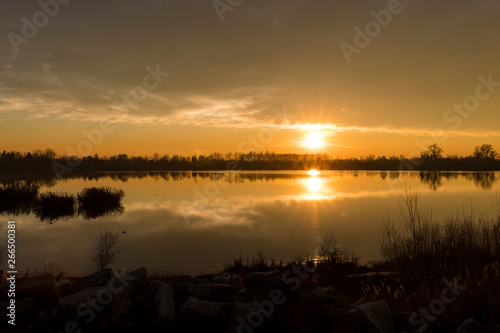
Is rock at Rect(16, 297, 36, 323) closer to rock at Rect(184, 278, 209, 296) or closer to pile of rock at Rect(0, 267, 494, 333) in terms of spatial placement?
pile of rock at Rect(0, 267, 494, 333)

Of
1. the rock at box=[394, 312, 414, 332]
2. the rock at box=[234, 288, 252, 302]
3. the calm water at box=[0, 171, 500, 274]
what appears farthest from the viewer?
the calm water at box=[0, 171, 500, 274]

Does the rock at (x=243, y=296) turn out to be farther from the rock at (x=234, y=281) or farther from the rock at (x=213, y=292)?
the rock at (x=213, y=292)

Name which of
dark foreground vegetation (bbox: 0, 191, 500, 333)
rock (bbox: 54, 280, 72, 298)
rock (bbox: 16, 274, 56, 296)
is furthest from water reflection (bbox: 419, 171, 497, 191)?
rock (bbox: 16, 274, 56, 296)

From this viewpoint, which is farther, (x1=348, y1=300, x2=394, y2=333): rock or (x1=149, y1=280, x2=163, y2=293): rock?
(x1=149, y1=280, x2=163, y2=293): rock

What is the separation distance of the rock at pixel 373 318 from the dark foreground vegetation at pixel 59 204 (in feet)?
82.9

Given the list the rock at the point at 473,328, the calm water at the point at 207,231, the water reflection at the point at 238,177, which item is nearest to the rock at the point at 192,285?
the rock at the point at 473,328

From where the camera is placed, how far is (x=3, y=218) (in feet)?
83.0

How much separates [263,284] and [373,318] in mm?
2415

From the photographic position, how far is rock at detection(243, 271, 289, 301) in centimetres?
735

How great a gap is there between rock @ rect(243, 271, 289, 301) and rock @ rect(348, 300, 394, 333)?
1.64 meters

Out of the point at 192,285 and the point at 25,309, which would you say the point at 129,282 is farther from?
the point at 25,309

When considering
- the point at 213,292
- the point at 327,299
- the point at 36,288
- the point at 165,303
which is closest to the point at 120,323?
the point at 165,303

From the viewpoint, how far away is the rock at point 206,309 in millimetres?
6652

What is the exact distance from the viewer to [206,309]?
6.70 metres
